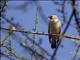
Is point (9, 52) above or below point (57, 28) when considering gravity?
above

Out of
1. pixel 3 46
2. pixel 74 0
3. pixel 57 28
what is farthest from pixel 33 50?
pixel 57 28

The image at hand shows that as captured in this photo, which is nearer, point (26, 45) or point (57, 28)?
point (26, 45)

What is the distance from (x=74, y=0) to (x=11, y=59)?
4.15ft

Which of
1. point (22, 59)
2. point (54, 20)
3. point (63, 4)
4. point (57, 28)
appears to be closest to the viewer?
point (63, 4)

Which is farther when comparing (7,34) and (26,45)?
(7,34)

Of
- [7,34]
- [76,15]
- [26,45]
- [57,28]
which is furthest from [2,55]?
[57,28]

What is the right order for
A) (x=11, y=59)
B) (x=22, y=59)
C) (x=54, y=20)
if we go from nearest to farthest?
(x=11, y=59), (x=22, y=59), (x=54, y=20)

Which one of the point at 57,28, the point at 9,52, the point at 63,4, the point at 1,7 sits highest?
the point at 63,4

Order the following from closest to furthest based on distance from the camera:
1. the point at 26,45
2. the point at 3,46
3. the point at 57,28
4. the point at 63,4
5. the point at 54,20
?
1. the point at 63,4
2. the point at 26,45
3. the point at 3,46
4. the point at 57,28
5. the point at 54,20

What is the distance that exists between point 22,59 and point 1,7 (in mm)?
507

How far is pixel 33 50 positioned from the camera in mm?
1838

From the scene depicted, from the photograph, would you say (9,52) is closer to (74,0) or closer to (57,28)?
(74,0)

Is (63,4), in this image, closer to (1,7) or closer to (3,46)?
(1,7)

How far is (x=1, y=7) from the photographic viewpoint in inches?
94.4
